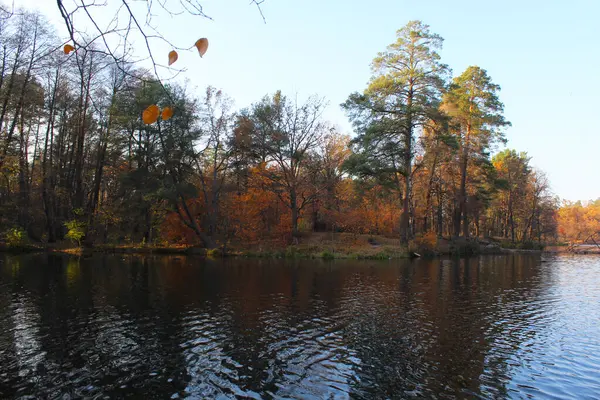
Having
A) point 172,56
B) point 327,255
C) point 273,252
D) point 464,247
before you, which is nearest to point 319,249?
point 327,255

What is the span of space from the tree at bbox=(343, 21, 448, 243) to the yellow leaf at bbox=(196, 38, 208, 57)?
29.2 meters

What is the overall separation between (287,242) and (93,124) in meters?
20.1

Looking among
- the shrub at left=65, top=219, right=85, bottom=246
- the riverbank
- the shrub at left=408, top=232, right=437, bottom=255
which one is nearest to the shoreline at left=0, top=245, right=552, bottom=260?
the riverbank

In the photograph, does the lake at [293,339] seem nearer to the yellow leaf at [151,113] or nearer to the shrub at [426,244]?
the yellow leaf at [151,113]

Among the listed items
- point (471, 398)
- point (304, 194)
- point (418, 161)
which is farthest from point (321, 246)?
point (471, 398)

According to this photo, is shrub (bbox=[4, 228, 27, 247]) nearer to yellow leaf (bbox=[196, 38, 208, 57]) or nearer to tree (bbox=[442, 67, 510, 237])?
yellow leaf (bbox=[196, 38, 208, 57])

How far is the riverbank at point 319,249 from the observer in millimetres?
30544

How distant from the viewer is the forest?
100 ft

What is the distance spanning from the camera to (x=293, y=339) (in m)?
9.25

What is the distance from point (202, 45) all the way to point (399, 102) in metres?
31.9

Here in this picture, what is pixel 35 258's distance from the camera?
2534 cm

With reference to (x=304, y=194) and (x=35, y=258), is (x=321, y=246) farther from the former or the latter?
(x=35, y=258)

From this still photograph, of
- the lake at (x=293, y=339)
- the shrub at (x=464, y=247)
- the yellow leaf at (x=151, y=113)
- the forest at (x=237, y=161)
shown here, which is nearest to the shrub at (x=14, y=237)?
the forest at (x=237, y=161)

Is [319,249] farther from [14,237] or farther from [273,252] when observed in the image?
[14,237]
